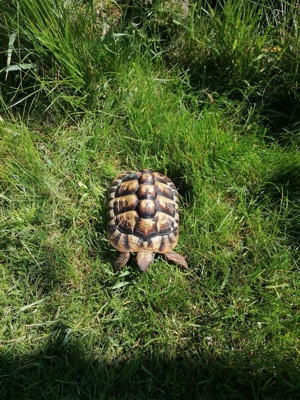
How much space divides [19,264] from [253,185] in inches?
70.8

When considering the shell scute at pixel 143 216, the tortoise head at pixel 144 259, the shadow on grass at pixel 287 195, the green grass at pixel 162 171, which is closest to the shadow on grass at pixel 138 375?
the green grass at pixel 162 171

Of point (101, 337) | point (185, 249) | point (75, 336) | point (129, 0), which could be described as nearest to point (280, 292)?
point (185, 249)

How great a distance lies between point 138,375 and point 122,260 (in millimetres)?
743

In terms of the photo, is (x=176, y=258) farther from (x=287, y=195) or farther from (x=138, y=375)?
(x=287, y=195)

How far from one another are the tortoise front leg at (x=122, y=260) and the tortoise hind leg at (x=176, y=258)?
0.90ft

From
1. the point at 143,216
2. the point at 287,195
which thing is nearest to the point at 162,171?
the point at 143,216

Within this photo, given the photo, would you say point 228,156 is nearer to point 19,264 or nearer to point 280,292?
point 280,292

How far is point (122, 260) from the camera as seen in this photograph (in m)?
2.62

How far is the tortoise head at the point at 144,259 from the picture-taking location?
255 cm

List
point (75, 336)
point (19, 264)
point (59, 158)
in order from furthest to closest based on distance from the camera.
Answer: point (59, 158), point (19, 264), point (75, 336)

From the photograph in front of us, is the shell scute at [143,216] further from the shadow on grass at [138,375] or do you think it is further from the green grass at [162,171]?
the shadow on grass at [138,375]

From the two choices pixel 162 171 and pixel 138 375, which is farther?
pixel 162 171

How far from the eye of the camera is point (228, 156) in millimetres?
2859

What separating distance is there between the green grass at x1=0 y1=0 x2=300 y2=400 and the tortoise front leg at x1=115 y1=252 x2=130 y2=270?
7 cm
